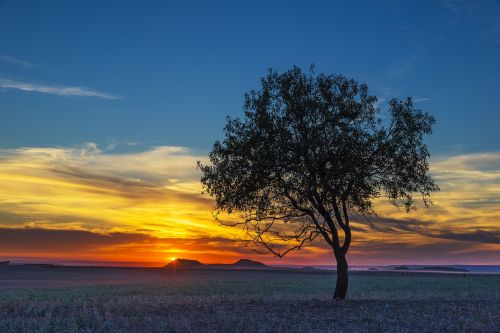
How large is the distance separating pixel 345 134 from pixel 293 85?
4.68m

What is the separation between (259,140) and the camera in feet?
112

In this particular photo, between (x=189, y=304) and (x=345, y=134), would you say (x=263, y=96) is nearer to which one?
(x=345, y=134)

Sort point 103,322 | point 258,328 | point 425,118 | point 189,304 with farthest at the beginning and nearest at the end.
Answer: point 425,118, point 189,304, point 103,322, point 258,328

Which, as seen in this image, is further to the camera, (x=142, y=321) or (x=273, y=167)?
(x=273, y=167)

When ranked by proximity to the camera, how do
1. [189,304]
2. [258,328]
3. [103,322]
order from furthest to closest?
[189,304] < [103,322] < [258,328]

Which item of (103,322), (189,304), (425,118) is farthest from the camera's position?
(425,118)

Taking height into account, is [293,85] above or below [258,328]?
above

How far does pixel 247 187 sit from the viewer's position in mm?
34688

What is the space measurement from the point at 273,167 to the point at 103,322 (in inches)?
549

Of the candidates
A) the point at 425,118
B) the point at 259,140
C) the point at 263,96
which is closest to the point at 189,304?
the point at 259,140

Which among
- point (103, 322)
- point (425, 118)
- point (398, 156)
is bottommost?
point (103, 322)

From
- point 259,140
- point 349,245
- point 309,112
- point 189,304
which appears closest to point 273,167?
point 259,140

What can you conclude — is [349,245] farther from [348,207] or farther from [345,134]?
[345,134]

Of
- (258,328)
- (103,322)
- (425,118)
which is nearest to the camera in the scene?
(258,328)
